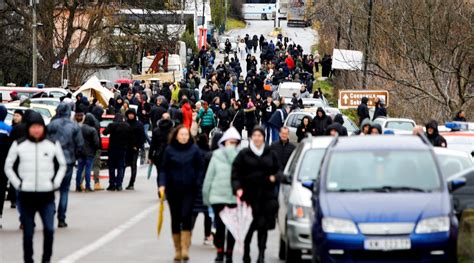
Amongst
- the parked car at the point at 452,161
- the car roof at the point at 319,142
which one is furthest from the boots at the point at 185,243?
the parked car at the point at 452,161

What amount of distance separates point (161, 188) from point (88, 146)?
985 cm

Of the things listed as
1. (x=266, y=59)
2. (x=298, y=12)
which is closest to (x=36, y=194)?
(x=266, y=59)

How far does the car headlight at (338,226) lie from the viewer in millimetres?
14148

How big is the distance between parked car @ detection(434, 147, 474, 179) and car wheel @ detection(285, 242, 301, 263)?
3.87m

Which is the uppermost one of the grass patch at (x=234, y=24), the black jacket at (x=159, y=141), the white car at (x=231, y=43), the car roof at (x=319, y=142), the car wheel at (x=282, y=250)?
the grass patch at (x=234, y=24)

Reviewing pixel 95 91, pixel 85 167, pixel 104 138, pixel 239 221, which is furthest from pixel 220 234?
pixel 95 91

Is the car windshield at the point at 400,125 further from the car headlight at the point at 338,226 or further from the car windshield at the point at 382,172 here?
the car headlight at the point at 338,226

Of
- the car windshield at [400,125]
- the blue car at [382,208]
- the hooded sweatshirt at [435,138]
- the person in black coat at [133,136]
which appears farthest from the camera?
the car windshield at [400,125]

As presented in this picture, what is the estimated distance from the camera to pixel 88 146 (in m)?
26.6

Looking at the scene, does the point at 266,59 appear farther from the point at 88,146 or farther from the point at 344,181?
the point at 344,181

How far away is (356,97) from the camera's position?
156 ft

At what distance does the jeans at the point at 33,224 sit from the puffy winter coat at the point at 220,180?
1962mm

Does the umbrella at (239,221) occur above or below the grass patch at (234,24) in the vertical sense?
below

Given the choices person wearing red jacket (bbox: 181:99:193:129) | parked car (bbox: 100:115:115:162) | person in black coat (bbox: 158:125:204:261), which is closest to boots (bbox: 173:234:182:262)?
person in black coat (bbox: 158:125:204:261)
